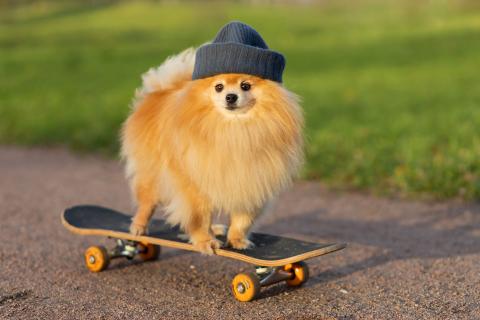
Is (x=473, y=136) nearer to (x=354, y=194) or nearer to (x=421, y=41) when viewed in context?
(x=354, y=194)

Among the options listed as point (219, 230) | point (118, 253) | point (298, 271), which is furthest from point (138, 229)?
point (298, 271)

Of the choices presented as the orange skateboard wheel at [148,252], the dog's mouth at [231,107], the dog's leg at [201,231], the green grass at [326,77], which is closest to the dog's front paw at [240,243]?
the dog's leg at [201,231]

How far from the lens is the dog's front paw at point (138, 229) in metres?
4.89

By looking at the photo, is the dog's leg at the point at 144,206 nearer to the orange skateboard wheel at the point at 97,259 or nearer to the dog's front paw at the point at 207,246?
the orange skateboard wheel at the point at 97,259

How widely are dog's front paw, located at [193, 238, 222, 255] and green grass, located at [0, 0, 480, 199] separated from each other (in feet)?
11.8

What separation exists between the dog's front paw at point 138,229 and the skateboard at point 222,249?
40 mm

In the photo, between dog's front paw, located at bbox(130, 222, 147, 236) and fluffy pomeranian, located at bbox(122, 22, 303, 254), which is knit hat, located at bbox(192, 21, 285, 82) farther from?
dog's front paw, located at bbox(130, 222, 147, 236)

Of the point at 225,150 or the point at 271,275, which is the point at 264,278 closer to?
the point at 271,275

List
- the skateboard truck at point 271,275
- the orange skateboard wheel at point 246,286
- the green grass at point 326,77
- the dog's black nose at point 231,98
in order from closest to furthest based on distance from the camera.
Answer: the dog's black nose at point 231,98
the orange skateboard wheel at point 246,286
the skateboard truck at point 271,275
the green grass at point 326,77

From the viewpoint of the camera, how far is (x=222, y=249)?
14.7 ft

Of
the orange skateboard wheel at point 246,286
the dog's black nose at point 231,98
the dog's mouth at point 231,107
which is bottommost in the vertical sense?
the orange skateboard wheel at point 246,286

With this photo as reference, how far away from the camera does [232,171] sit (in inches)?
169

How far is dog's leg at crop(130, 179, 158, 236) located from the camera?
489cm

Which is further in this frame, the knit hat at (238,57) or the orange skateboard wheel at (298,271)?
the orange skateboard wheel at (298,271)
